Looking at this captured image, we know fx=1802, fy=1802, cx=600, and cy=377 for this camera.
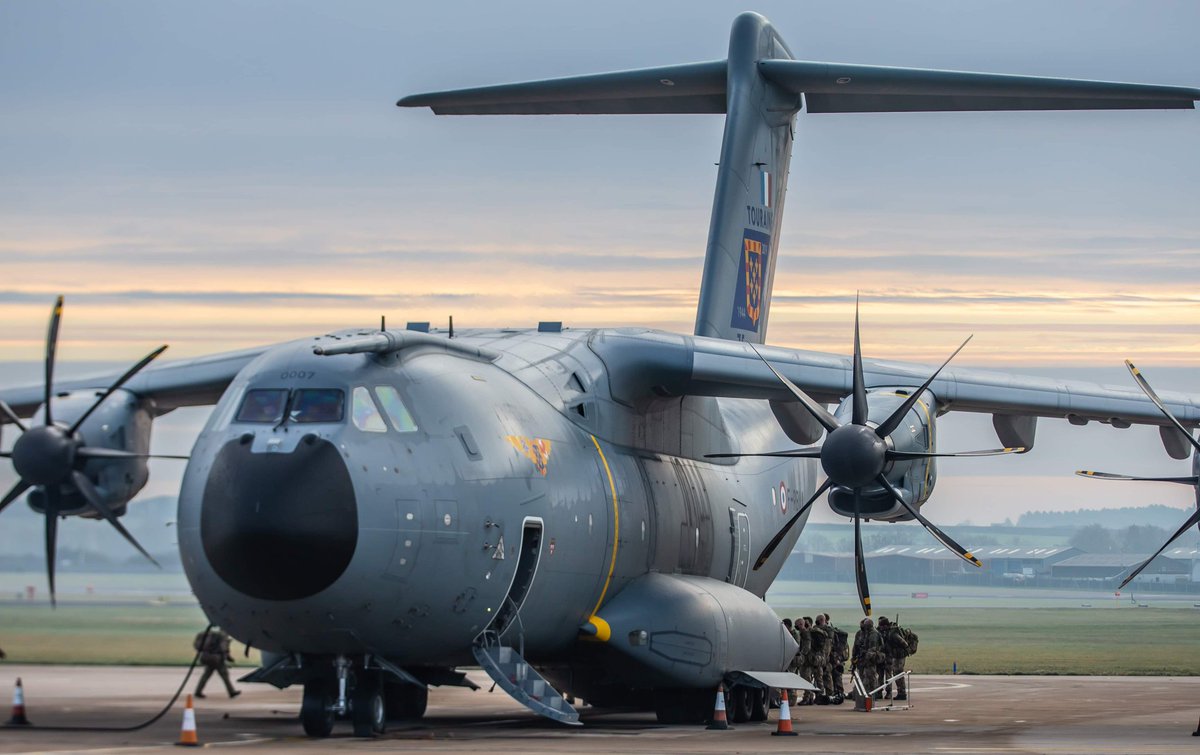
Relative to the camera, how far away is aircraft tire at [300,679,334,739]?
46.1 ft

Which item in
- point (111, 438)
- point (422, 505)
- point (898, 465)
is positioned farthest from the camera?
point (111, 438)

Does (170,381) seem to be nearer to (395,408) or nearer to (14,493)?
(14,493)

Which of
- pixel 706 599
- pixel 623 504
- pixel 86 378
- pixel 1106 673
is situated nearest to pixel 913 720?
pixel 706 599

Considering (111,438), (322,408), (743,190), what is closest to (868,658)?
(743,190)

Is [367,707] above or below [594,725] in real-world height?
above

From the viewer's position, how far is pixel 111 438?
17.4m

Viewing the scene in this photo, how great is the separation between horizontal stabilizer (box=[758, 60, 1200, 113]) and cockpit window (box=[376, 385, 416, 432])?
832 centimetres

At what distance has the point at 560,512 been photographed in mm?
15281

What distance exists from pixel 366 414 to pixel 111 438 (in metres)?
4.84

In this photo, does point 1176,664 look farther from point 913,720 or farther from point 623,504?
point 623,504

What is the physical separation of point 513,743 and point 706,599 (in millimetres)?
3554

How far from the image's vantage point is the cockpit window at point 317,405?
1345 centimetres

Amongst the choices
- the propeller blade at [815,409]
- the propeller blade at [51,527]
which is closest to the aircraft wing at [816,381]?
the propeller blade at [815,409]

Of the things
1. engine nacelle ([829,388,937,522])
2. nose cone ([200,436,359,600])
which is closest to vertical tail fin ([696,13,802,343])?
engine nacelle ([829,388,937,522])
